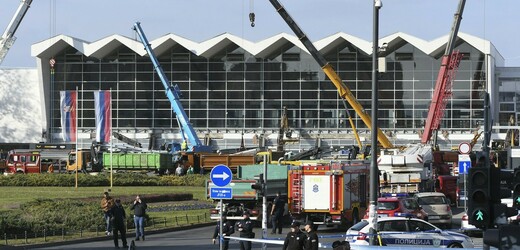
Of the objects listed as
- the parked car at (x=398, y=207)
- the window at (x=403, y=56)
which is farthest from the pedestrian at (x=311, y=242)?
the window at (x=403, y=56)

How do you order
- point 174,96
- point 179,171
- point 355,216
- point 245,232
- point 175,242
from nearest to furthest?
point 245,232
point 175,242
point 355,216
point 179,171
point 174,96

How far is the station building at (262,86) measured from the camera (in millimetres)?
87125

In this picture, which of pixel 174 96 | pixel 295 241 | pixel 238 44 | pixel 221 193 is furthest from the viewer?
pixel 238 44

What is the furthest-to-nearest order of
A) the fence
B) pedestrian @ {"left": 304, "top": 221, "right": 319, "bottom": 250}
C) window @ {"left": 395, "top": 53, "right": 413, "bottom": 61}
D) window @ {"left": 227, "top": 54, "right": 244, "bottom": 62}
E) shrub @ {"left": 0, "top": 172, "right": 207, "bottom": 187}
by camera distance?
window @ {"left": 227, "top": 54, "right": 244, "bottom": 62} < window @ {"left": 395, "top": 53, "right": 413, "bottom": 61} < shrub @ {"left": 0, "top": 172, "right": 207, "bottom": 187} < the fence < pedestrian @ {"left": 304, "top": 221, "right": 319, "bottom": 250}

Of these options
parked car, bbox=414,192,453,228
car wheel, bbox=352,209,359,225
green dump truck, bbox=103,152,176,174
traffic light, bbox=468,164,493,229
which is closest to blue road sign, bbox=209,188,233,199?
traffic light, bbox=468,164,493,229

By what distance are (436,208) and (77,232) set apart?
12.4 metres

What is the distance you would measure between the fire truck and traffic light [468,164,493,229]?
22.6 metres

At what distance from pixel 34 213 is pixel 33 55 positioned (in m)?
59.6

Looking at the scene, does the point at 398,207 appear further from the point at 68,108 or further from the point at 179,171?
the point at 179,171

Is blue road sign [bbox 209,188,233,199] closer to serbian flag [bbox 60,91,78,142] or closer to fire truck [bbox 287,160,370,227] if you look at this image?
fire truck [bbox 287,160,370,227]

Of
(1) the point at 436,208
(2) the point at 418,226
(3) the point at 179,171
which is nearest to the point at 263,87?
(3) the point at 179,171

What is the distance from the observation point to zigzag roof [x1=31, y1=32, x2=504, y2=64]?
84.4 meters

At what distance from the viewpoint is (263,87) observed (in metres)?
91.0

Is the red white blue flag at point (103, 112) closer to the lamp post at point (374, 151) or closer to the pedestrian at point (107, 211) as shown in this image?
the pedestrian at point (107, 211)
